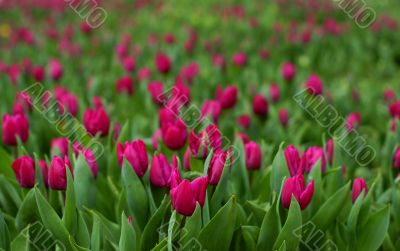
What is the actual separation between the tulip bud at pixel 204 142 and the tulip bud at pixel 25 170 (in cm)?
57

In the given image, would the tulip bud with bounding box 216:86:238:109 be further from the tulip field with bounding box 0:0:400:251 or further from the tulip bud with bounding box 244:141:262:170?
the tulip bud with bounding box 244:141:262:170

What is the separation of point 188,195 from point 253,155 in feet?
2.16

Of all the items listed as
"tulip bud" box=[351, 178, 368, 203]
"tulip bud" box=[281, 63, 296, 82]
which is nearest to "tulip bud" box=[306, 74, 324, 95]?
"tulip bud" box=[281, 63, 296, 82]

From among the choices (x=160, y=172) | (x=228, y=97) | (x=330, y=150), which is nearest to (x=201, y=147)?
(x=160, y=172)

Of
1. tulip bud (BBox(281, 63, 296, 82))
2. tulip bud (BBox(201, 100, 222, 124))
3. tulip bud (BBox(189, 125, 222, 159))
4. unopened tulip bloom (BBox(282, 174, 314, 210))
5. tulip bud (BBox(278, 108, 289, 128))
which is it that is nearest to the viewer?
unopened tulip bloom (BBox(282, 174, 314, 210))

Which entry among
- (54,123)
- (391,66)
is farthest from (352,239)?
(391,66)

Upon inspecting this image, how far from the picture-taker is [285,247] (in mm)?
1881

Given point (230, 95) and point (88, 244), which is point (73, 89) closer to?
point (230, 95)

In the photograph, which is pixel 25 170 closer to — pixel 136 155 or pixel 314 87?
pixel 136 155

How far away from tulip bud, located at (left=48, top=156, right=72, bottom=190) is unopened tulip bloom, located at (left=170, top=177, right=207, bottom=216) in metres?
0.44

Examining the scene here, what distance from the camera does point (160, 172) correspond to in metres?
2.05

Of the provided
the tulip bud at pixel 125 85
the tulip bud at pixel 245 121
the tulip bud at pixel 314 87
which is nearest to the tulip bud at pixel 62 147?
the tulip bud at pixel 245 121

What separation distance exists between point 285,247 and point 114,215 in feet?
2.62

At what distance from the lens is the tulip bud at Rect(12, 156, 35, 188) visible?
2.10m
